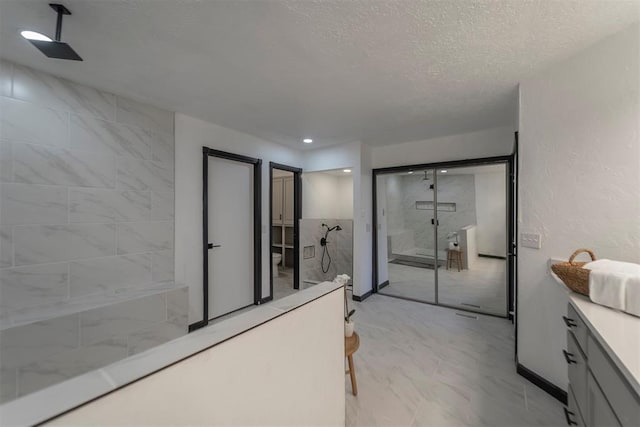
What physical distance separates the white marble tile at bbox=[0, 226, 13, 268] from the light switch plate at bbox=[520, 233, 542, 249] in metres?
3.80

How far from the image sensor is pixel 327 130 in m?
3.36

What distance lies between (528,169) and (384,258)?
2653mm

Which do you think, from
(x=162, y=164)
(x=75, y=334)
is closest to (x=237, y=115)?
(x=162, y=164)

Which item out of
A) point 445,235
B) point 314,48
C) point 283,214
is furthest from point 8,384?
point 445,235

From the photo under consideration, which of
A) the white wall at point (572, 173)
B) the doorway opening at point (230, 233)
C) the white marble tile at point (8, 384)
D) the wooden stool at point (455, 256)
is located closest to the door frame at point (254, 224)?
the doorway opening at point (230, 233)

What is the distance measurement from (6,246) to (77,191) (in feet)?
1.83

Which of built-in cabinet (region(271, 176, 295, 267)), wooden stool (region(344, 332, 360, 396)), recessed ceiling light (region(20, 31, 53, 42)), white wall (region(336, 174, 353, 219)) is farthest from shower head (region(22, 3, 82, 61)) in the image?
white wall (region(336, 174, 353, 219))

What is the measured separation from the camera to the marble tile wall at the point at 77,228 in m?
1.82

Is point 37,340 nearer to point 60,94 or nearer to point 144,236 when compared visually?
point 144,236

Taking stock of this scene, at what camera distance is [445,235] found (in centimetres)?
382

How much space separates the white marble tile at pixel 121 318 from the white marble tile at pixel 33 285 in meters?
0.32

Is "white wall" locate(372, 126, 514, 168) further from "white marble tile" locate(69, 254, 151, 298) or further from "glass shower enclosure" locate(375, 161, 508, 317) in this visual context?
"white marble tile" locate(69, 254, 151, 298)

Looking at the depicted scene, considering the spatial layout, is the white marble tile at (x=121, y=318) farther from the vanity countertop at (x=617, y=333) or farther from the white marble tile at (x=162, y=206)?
the vanity countertop at (x=617, y=333)

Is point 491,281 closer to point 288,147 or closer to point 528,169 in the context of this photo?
point 528,169
